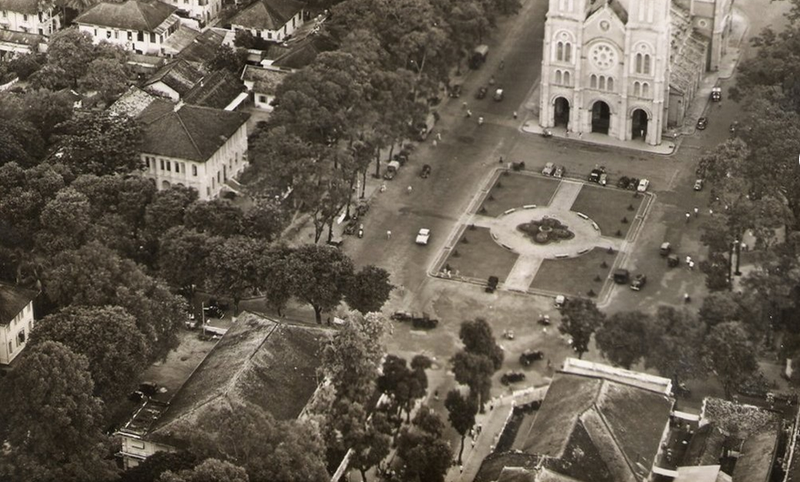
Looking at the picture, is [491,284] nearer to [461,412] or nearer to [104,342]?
[461,412]

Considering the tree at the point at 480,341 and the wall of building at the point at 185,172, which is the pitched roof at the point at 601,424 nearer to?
the tree at the point at 480,341

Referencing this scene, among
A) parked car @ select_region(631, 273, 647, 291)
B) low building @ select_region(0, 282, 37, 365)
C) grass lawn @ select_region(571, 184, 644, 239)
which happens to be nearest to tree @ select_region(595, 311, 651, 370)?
parked car @ select_region(631, 273, 647, 291)

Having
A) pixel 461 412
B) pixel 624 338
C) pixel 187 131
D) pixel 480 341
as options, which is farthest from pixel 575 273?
pixel 187 131

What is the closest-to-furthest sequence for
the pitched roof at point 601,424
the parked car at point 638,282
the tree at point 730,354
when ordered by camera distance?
1. the pitched roof at point 601,424
2. the tree at point 730,354
3. the parked car at point 638,282

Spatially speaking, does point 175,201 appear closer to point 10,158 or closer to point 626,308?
point 10,158

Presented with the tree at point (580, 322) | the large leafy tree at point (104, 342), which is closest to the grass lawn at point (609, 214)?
the tree at point (580, 322)

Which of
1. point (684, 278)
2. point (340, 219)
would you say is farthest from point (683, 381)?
point (340, 219)
